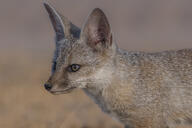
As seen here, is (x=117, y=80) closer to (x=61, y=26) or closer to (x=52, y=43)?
(x=61, y=26)

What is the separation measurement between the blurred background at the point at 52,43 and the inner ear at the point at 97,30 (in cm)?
281

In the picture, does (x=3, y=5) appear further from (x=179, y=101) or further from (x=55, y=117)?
(x=179, y=101)

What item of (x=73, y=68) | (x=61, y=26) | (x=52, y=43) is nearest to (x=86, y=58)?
(x=73, y=68)

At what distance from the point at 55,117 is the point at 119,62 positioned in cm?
362

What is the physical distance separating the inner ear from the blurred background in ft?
9.22

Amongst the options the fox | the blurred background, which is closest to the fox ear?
the fox

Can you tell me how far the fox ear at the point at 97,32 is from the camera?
7105 millimetres

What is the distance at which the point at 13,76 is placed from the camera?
15336 millimetres

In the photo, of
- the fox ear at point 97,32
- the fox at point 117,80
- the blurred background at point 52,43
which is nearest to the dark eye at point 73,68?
the fox at point 117,80

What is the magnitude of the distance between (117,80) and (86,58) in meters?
0.57

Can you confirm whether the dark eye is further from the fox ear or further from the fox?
the fox ear

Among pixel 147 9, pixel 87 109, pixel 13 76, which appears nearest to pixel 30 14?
pixel 147 9

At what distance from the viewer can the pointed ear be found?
766 cm

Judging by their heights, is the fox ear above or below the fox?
above
